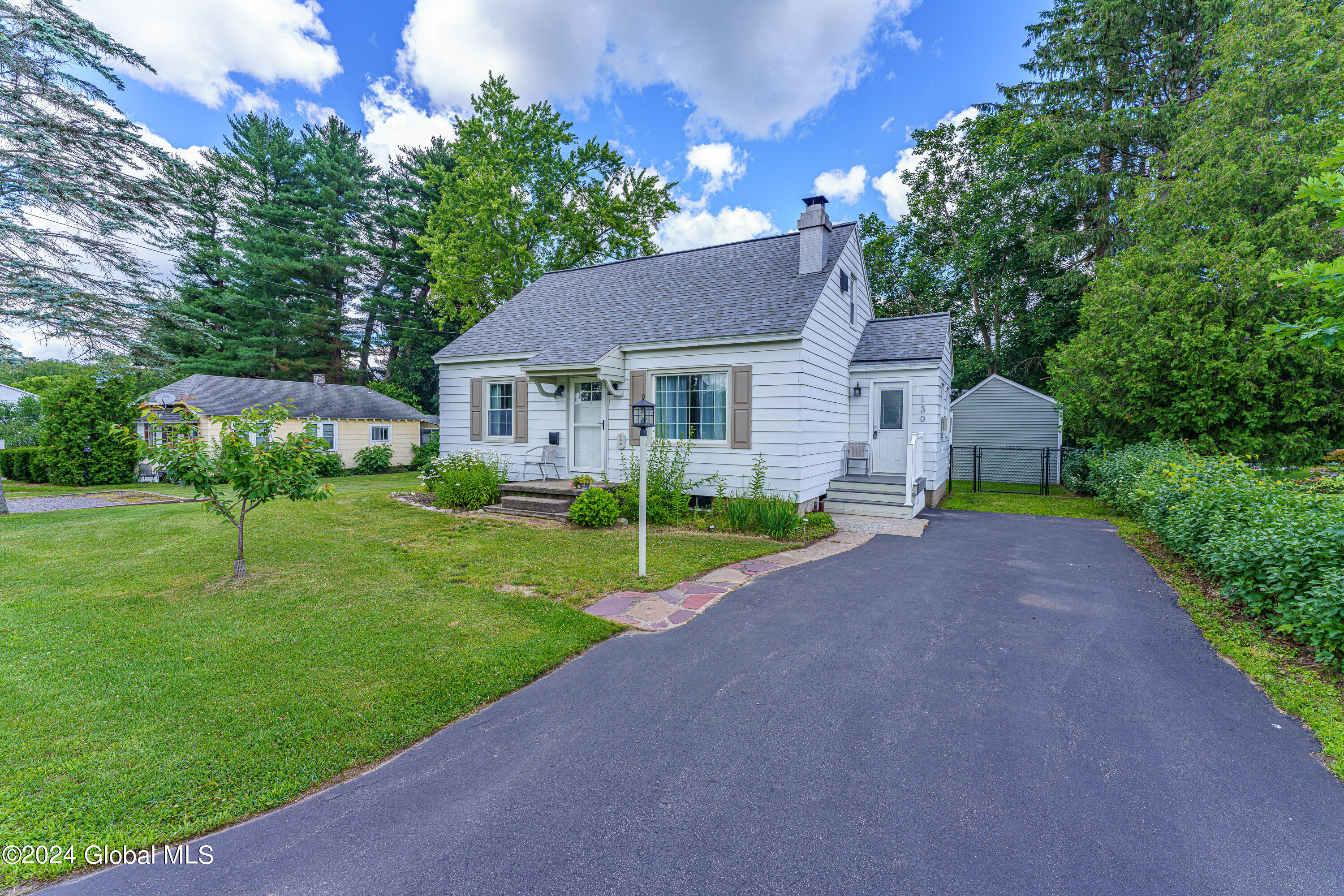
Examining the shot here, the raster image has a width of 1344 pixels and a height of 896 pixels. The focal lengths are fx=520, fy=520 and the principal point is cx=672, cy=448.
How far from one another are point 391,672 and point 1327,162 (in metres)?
8.18

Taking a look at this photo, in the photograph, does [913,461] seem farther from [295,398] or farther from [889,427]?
[295,398]

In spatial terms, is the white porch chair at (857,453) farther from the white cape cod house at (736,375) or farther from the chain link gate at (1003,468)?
the chain link gate at (1003,468)

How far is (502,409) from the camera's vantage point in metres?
12.0

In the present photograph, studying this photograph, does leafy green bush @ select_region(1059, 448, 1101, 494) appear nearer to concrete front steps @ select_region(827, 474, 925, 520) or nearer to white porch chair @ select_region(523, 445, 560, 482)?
concrete front steps @ select_region(827, 474, 925, 520)

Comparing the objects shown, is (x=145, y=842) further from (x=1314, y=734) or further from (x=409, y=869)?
(x=1314, y=734)

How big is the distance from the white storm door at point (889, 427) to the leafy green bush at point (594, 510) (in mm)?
6308

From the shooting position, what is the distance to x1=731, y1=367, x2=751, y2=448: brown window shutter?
9055 millimetres

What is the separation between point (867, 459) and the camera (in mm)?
11586

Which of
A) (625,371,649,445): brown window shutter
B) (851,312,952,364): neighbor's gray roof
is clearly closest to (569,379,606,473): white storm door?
(625,371,649,445): brown window shutter

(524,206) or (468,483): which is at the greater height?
(524,206)

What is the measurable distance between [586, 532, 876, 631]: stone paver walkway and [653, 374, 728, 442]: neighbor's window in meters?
3.00

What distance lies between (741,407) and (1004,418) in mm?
12744

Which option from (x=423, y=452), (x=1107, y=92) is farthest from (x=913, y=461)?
(x=423, y=452)

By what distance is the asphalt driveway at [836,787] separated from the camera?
1997mm
